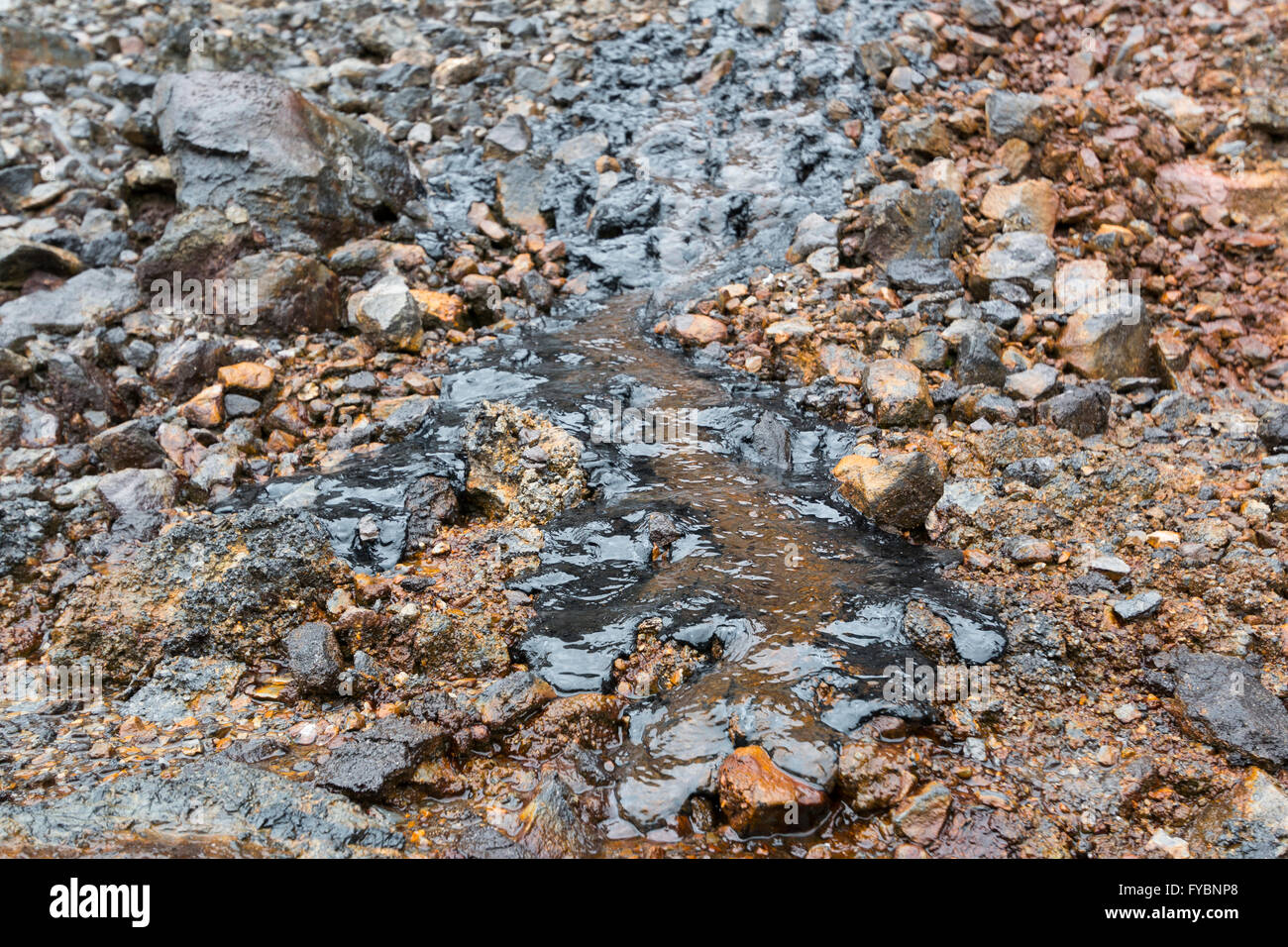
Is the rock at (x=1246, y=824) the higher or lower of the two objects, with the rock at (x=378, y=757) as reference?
higher

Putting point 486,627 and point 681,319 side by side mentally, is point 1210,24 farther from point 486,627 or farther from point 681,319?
point 486,627

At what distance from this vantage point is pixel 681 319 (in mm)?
6273

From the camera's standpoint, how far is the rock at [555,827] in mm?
2850

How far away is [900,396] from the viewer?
207 inches

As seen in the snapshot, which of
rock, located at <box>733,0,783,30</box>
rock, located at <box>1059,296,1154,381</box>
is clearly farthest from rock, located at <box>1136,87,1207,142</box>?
rock, located at <box>733,0,783,30</box>

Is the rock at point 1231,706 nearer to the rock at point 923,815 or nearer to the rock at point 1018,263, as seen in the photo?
the rock at point 923,815

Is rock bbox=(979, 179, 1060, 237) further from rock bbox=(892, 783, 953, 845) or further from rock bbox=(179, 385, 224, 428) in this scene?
rock bbox=(179, 385, 224, 428)

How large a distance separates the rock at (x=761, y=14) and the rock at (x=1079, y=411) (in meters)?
6.40

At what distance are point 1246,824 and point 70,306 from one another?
301 inches

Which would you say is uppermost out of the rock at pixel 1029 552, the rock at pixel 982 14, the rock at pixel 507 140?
the rock at pixel 982 14

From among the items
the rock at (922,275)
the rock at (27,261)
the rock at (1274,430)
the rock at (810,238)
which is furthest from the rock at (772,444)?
the rock at (27,261)

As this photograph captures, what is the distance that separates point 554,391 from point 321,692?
2.60 m

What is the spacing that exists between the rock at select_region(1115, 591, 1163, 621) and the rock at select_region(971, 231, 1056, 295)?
306 cm

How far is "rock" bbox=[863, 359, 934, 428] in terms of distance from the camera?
17.2 ft
